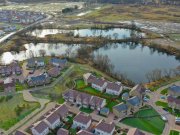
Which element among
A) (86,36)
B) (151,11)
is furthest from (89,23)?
(151,11)

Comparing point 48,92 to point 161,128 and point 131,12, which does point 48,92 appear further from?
point 131,12

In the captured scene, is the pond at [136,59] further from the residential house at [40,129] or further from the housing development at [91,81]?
the residential house at [40,129]

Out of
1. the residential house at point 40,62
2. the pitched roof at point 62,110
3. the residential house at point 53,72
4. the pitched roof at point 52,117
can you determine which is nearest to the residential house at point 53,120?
the pitched roof at point 52,117

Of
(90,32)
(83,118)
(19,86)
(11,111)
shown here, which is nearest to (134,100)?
(83,118)

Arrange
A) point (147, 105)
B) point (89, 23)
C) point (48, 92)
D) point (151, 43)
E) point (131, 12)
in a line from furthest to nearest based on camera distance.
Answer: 1. point (131, 12)
2. point (89, 23)
3. point (151, 43)
4. point (48, 92)
5. point (147, 105)

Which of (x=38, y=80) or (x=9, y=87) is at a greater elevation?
(x=38, y=80)

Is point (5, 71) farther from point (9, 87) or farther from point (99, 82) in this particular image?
point (99, 82)

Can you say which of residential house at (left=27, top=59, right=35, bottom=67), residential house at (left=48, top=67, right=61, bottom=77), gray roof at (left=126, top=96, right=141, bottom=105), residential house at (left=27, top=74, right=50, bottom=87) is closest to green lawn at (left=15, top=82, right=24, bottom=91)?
residential house at (left=27, top=74, right=50, bottom=87)
